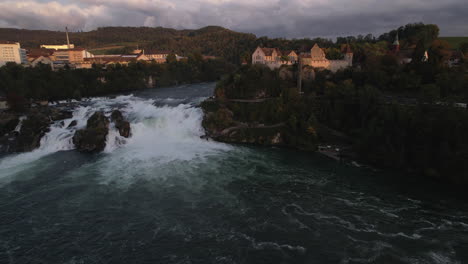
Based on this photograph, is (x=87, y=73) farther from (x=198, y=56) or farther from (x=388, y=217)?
(x=388, y=217)

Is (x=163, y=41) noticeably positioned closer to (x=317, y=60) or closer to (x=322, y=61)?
(x=317, y=60)

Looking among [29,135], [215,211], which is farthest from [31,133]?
[215,211]

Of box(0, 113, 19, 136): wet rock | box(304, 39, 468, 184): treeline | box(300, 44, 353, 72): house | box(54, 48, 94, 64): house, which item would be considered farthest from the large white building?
box(304, 39, 468, 184): treeline

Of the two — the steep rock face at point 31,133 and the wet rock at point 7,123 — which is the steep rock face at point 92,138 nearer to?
the steep rock face at point 31,133

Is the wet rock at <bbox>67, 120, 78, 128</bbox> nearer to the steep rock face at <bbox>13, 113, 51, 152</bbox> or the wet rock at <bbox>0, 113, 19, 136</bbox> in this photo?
the steep rock face at <bbox>13, 113, 51, 152</bbox>

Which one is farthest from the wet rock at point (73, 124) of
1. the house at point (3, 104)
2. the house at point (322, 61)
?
the house at point (322, 61)

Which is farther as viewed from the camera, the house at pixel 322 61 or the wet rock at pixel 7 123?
the house at pixel 322 61
